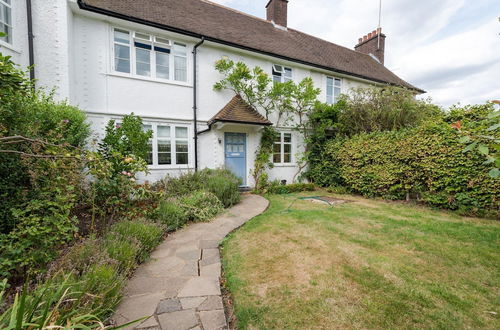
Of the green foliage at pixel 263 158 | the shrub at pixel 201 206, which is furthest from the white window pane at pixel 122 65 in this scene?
the green foliage at pixel 263 158

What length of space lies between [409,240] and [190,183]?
5940 millimetres

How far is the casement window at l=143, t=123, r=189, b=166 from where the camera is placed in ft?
26.8

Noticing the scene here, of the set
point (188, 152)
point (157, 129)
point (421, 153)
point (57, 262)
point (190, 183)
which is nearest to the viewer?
point (57, 262)

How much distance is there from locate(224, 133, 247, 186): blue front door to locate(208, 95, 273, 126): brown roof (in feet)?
3.43

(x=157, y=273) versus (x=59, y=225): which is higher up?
(x=59, y=225)

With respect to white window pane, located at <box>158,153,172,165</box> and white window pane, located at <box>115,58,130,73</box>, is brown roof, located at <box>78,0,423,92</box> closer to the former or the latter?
white window pane, located at <box>115,58,130,73</box>

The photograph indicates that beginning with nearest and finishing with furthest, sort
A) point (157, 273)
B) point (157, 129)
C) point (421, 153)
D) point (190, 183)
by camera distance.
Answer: point (157, 273)
point (421, 153)
point (190, 183)
point (157, 129)

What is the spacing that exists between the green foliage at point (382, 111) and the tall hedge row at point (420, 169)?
151cm

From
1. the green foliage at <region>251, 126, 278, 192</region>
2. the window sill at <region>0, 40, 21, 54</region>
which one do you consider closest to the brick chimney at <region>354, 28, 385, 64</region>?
the green foliage at <region>251, 126, 278, 192</region>

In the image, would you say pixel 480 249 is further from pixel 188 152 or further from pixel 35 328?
pixel 188 152

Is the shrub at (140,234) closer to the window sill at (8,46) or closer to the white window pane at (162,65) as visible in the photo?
the window sill at (8,46)

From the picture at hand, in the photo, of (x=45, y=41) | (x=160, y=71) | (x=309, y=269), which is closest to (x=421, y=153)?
(x=309, y=269)

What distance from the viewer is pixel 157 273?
299 cm

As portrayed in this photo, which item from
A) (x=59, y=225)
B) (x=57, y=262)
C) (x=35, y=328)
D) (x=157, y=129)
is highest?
(x=157, y=129)
